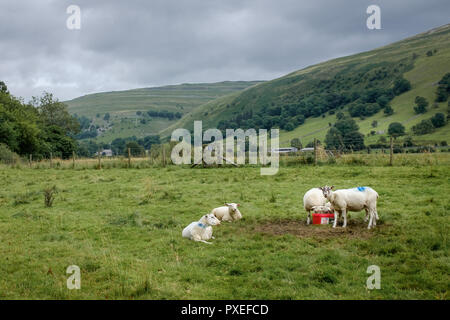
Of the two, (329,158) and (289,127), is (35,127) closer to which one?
(329,158)

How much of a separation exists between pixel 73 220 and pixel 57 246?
3328 millimetres

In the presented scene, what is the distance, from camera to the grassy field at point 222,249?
629 cm

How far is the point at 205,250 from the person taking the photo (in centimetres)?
873

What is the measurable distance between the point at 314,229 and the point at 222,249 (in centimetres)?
306

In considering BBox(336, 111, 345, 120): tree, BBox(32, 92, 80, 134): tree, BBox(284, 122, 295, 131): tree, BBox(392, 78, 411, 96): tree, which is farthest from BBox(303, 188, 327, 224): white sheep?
BBox(392, 78, 411, 96): tree

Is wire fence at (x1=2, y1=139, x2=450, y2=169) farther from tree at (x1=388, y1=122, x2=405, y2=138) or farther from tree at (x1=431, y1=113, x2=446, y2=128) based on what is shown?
tree at (x1=431, y1=113, x2=446, y2=128)

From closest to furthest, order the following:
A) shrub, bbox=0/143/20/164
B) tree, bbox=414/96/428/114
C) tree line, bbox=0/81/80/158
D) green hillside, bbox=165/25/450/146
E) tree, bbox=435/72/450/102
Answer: shrub, bbox=0/143/20/164 → tree line, bbox=0/81/80/158 → tree, bbox=414/96/428/114 → tree, bbox=435/72/450/102 → green hillside, bbox=165/25/450/146

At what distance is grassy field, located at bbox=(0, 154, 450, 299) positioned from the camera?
6289mm

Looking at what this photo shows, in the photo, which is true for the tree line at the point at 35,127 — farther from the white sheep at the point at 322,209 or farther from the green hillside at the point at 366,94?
the green hillside at the point at 366,94

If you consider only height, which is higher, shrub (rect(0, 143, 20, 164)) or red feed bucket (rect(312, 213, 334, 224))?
shrub (rect(0, 143, 20, 164))

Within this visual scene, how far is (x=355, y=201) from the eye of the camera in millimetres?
10406

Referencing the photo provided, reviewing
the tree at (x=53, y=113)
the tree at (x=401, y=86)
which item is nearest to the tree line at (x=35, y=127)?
the tree at (x=53, y=113)

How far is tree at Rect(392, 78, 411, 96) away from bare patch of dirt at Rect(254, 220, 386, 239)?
137 m
